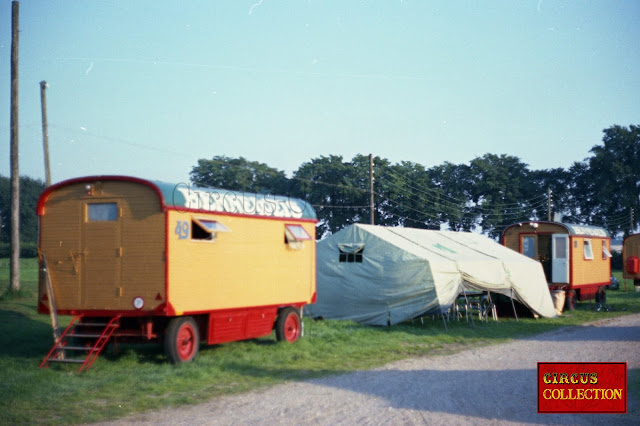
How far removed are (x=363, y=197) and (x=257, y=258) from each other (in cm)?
3690

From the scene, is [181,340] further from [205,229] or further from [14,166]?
[14,166]

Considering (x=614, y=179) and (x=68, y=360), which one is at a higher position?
(x=614, y=179)

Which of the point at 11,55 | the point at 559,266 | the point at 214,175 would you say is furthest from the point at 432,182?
the point at 11,55

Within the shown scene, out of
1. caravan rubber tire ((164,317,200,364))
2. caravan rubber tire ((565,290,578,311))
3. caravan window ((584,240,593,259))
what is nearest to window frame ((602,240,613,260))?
caravan window ((584,240,593,259))

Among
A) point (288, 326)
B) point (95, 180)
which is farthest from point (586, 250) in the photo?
point (95, 180)

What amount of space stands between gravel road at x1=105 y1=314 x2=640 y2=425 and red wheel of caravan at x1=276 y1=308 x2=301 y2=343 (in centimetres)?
333

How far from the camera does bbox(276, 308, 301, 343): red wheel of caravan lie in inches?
634

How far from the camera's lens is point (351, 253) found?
21.6 m

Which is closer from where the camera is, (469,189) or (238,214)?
(238,214)

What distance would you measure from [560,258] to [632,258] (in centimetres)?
938

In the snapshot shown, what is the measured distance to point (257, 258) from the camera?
1500 cm

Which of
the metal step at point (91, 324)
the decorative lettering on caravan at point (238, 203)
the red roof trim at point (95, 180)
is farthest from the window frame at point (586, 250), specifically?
the metal step at point (91, 324)

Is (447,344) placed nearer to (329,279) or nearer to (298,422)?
(329,279)

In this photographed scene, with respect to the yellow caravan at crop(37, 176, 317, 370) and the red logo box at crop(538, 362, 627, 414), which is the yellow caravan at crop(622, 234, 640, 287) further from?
the red logo box at crop(538, 362, 627, 414)
